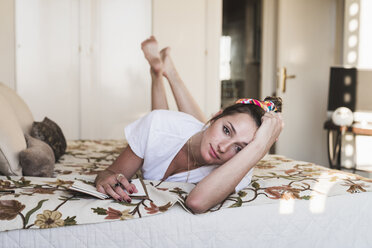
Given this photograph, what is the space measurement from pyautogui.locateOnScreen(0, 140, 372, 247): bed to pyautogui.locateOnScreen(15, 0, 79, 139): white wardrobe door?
7.66 ft

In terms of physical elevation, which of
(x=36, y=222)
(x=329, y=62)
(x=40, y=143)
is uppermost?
(x=329, y=62)

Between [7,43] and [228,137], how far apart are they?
2946 millimetres

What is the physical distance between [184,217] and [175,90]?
137 centimetres

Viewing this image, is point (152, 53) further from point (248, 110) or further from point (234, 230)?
point (234, 230)

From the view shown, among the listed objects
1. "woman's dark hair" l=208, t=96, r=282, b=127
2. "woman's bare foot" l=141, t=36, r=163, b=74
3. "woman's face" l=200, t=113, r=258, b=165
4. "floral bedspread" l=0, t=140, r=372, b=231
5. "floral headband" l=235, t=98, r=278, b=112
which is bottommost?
"floral bedspread" l=0, t=140, r=372, b=231

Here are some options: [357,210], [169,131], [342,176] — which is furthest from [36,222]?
[342,176]

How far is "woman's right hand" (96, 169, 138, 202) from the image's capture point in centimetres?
126

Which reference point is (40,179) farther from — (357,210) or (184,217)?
(357,210)

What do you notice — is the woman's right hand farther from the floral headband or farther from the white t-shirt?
the floral headband

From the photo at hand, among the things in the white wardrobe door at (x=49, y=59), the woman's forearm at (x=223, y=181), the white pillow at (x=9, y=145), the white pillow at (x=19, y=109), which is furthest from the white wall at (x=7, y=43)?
the woman's forearm at (x=223, y=181)

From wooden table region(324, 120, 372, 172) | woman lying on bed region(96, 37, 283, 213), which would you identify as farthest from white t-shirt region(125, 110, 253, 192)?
wooden table region(324, 120, 372, 172)

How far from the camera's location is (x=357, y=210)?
4.65 ft

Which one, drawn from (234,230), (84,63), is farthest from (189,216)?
(84,63)

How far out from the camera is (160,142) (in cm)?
161
